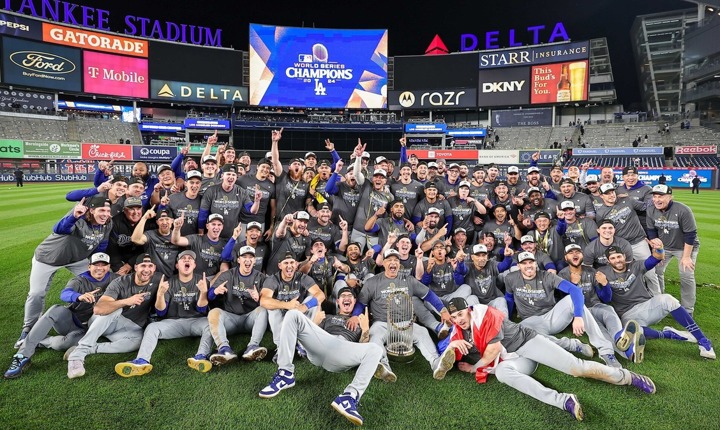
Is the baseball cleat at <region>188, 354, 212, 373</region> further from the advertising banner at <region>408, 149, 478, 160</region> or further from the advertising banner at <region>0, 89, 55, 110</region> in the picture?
the advertising banner at <region>0, 89, 55, 110</region>

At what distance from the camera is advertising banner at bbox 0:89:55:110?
44.0 metres

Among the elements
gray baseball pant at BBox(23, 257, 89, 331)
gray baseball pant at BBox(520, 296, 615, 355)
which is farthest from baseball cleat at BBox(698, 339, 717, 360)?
gray baseball pant at BBox(23, 257, 89, 331)

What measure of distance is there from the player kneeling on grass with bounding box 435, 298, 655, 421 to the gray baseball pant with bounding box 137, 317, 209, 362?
345 centimetres

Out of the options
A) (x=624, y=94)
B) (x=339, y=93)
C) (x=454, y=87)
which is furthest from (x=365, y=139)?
(x=624, y=94)

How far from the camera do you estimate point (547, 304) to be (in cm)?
636

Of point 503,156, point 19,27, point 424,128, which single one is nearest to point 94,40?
point 19,27

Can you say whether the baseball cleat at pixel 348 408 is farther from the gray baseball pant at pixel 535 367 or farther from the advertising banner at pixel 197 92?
the advertising banner at pixel 197 92

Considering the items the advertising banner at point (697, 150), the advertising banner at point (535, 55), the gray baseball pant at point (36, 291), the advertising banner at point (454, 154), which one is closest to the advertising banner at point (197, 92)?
the advertising banner at point (454, 154)

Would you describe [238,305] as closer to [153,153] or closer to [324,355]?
[324,355]

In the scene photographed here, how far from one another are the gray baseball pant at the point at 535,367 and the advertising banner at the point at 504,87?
1906 inches

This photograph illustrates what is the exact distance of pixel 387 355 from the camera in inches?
225

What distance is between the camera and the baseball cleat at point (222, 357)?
17.3ft

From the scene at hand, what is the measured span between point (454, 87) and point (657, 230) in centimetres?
4496

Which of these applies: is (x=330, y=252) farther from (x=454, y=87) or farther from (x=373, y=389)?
(x=454, y=87)
